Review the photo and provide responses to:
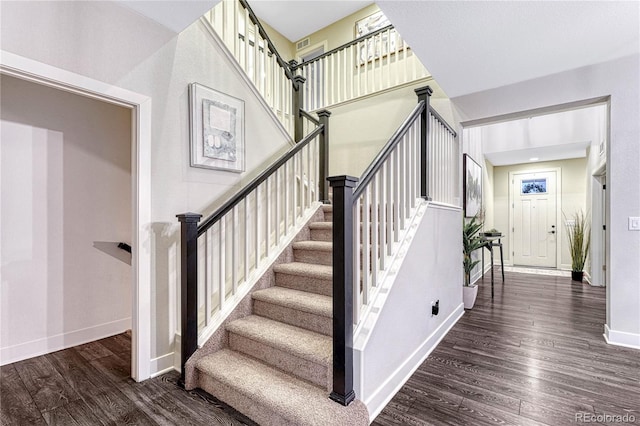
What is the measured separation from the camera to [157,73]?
2.29 m

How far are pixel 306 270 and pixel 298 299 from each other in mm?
311

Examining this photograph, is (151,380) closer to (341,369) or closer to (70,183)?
(341,369)

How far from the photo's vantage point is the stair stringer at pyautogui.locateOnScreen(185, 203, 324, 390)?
2061 millimetres

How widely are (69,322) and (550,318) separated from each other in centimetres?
490

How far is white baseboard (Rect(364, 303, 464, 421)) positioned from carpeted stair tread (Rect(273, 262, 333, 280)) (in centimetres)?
80

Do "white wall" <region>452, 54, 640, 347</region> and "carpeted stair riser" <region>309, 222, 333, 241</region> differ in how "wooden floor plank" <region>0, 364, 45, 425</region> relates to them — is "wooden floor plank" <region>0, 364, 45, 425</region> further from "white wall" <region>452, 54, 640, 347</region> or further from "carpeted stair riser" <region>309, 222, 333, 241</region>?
"white wall" <region>452, 54, 640, 347</region>

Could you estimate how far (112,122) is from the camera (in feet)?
10.1

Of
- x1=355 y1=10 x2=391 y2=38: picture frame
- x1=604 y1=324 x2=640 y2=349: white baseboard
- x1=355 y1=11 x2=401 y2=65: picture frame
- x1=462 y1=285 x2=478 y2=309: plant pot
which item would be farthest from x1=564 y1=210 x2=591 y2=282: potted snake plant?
x1=355 y1=10 x2=391 y2=38: picture frame

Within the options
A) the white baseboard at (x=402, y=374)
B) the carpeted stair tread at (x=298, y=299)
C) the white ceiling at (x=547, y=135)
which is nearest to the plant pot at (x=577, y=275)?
the white ceiling at (x=547, y=135)

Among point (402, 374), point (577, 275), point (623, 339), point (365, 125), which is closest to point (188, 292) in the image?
point (402, 374)

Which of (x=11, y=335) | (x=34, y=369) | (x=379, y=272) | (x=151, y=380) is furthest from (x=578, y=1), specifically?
(x=11, y=335)

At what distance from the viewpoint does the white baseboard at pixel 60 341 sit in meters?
2.42

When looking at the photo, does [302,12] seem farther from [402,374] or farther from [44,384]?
[44,384]

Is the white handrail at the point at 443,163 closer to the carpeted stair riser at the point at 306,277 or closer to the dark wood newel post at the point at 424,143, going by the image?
the dark wood newel post at the point at 424,143
